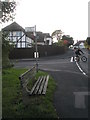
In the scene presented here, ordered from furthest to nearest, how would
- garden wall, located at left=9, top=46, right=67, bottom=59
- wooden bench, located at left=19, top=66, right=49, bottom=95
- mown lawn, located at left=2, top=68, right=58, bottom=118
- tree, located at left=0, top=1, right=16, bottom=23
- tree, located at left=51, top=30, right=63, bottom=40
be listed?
tree, located at left=51, top=30, right=63, bottom=40
garden wall, located at left=9, top=46, right=67, bottom=59
tree, located at left=0, top=1, right=16, bottom=23
wooden bench, located at left=19, top=66, right=49, bottom=95
mown lawn, located at left=2, top=68, right=58, bottom=118

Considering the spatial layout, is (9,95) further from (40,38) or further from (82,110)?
(40,38)

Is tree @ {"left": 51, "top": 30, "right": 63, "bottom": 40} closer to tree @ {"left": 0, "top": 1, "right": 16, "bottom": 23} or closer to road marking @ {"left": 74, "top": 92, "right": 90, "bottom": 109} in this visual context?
tree @ {"left": 0, "top": 1, "right": 16, "bottom": 23}

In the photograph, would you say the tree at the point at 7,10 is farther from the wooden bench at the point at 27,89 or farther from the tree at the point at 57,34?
the tree at the point at 57,34

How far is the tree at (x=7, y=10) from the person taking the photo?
50.2 ft

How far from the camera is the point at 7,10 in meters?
16.1

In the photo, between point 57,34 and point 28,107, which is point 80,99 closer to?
point 28,107

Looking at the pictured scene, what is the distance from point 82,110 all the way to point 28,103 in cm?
147

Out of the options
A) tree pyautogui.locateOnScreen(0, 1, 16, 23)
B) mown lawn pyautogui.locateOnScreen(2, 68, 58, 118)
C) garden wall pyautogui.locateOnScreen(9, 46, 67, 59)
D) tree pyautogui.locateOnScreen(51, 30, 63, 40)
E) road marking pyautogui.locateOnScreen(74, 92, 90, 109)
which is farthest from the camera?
tree pyautogui.locateOnScreen(51, 30, 63, 40)

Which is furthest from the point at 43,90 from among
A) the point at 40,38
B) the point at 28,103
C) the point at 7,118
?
the point at 40,38

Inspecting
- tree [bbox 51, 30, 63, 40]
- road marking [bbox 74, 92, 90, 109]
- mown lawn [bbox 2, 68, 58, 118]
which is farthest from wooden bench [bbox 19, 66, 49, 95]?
tree [bbox 51, 30, 63, 40]

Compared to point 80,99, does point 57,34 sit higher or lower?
higher

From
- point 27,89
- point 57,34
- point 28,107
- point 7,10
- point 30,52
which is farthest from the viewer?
point 57,34

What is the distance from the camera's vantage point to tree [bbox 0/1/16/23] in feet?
50.2

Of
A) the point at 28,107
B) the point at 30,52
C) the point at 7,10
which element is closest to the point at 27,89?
the point at 28,107
